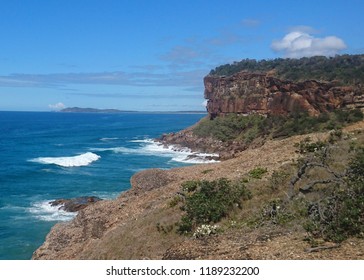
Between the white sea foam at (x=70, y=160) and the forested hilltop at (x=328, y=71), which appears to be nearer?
the forested hilltop at (x=328, y=71)

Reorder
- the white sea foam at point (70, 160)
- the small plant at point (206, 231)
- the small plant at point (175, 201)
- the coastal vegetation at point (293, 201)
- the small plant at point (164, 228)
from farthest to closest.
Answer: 1. the white sea foam at point (70, 160)
2. the small plant at point (175, 201)
3. the small plant at point (164, 228)
4. the small plant at point (206, 231)
5. the coastal vegetation at point (293, 201)

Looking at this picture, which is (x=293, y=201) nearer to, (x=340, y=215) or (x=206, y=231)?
(x=206, y=231)

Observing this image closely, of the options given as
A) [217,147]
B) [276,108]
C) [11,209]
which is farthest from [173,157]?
[11,209]

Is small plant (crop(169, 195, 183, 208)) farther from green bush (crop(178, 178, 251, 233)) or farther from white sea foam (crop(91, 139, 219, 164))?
white sea foam (crop(91, 139, 219, 164))

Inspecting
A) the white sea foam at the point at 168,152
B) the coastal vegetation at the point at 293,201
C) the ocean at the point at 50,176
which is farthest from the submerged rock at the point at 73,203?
the white sea foam at the point at 168,152

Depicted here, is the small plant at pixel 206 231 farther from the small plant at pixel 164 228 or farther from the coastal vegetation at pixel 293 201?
the small plant at pixel 164 228

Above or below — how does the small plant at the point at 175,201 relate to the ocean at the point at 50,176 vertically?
above
